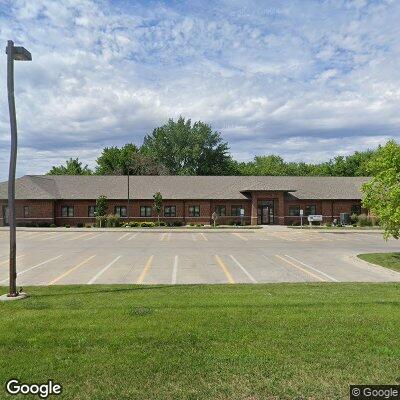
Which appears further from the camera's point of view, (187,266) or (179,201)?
(179,201)

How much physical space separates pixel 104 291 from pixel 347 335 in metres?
6.64

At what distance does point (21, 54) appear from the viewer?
10.6m

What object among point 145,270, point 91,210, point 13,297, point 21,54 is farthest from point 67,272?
point 91,210

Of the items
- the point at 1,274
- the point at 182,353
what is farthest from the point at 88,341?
the point at 1,274

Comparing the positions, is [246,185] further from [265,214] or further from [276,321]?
[276,321]

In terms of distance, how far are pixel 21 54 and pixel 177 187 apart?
45482 millimetres

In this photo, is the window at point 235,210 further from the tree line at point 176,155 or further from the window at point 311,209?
the tree line at point 176,155

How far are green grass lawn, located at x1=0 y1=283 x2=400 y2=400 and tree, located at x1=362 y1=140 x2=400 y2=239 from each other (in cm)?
995

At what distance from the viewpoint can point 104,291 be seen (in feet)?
36.4

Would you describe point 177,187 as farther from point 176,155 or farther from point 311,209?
point 176,155

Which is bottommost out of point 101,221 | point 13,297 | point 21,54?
point 13,297

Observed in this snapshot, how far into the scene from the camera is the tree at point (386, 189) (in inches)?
729

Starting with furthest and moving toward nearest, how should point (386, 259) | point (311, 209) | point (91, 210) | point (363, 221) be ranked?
point (311, 209) → point (91, 210) → point (363, 221) → point (386, 259)

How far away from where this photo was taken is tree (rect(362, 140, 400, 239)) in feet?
60.7
